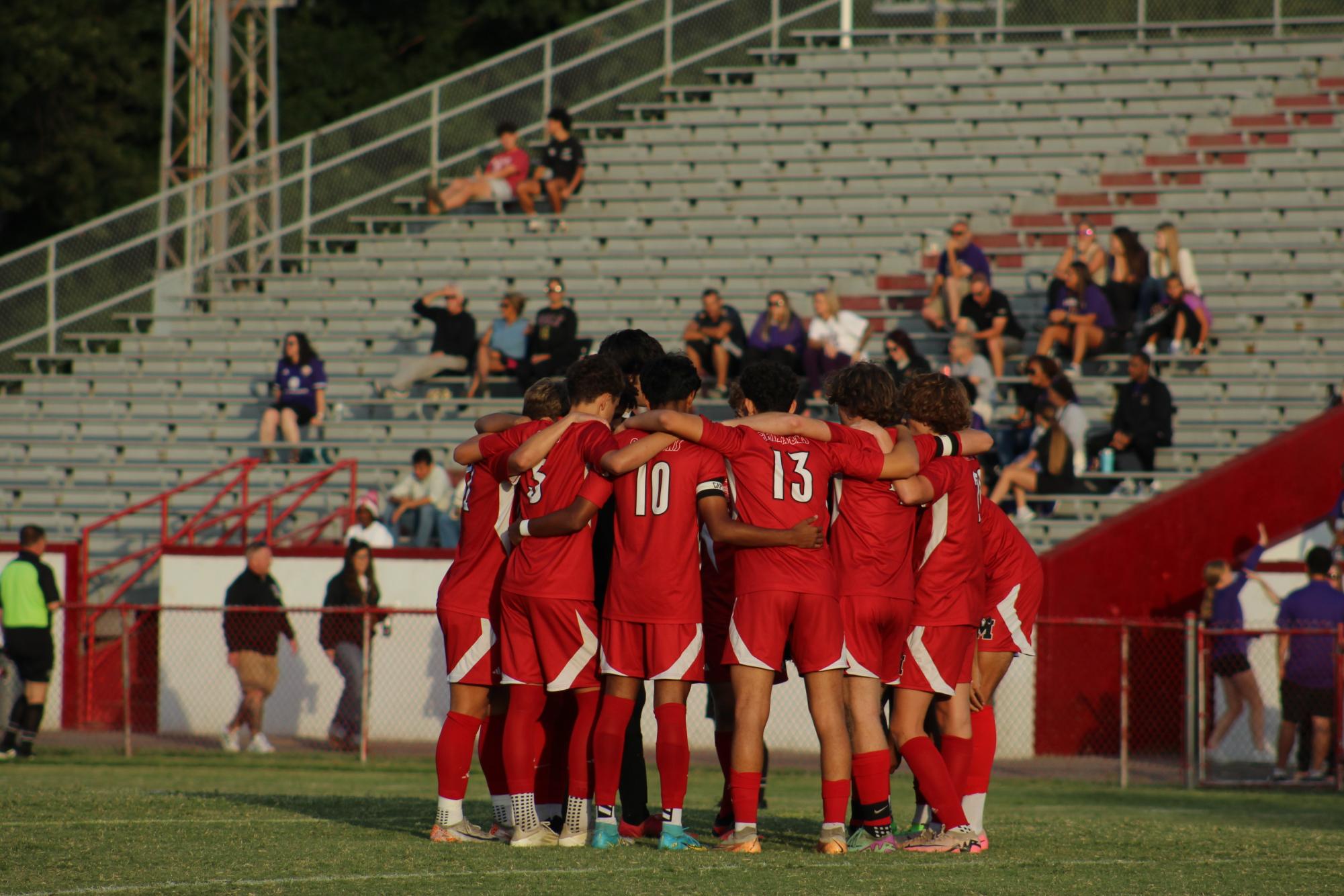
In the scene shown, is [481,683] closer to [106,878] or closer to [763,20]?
[106,878]

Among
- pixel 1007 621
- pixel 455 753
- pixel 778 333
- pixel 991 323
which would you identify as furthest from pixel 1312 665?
pixel 455 753

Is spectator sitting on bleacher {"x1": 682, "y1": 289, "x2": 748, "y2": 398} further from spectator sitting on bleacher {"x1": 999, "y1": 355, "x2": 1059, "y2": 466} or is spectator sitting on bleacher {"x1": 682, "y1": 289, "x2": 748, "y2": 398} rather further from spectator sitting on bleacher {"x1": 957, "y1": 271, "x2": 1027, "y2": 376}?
spectator sitting on bleacher {"x1": 999, "y1": 355, "x2": 1059, "y2": 466}

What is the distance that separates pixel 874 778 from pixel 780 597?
2.96 feet

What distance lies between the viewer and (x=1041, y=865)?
7348 millimetres

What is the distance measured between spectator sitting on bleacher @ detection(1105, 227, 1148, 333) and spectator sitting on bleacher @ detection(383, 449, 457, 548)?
713 cm

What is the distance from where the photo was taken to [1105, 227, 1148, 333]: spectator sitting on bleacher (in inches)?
722

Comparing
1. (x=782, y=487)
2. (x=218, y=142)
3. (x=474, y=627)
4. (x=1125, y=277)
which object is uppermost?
(x=218, y=142)

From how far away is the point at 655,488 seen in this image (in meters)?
7.32

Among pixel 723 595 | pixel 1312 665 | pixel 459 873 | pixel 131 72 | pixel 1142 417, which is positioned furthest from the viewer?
pixel 131 72

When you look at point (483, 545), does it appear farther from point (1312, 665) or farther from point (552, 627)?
point (1312, 665)

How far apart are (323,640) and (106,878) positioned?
8472 mm

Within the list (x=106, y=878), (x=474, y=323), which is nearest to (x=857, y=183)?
(x=474, y=323)

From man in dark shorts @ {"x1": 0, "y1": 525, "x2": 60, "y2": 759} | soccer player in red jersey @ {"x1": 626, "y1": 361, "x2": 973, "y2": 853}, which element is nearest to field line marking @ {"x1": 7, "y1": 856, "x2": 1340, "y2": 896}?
soccer player in red jersey @ {"x1": 626, "y1": 361, "x2": 973, "y2": 853}

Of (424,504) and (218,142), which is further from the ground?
(218,142)
